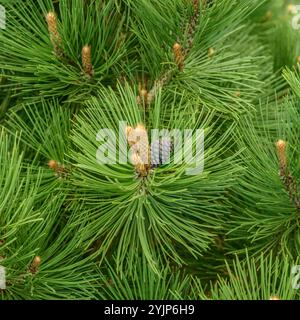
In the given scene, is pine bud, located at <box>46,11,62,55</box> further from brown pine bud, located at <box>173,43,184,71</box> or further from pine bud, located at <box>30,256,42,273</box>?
pine bud, located at <box>30,256,42,273</box>

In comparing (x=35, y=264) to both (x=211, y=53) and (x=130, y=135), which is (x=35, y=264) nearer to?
(x=130, y=135)

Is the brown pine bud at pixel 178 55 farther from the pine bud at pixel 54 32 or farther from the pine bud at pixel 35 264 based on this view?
the pine bud at pixel 35 264

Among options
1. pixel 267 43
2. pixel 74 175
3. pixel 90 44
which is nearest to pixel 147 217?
pixel 74 175

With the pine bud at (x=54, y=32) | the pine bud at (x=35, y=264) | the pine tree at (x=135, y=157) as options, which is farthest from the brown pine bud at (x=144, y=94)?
the pine bud at (x=35, y=264)

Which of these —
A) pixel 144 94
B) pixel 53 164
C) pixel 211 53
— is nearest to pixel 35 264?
pixel 53 164

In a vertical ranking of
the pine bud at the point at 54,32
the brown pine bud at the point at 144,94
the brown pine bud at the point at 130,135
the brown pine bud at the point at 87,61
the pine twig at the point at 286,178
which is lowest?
the pine twig at the point at 286,178

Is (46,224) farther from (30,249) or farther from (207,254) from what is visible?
(207,254)
